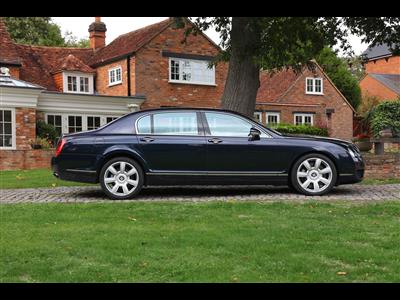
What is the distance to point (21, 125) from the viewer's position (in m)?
22.2

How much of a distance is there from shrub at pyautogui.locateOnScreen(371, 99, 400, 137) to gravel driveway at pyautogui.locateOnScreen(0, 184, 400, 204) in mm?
15606

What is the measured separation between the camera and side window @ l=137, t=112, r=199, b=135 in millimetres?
9500

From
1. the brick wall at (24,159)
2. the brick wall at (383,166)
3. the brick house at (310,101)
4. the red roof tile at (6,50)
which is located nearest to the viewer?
the brick wall at (383,166)

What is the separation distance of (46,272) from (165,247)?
50.5 inches

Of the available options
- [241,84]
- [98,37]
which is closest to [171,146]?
[241,84]

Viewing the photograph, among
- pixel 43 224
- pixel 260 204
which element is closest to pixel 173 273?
pixel 43 224

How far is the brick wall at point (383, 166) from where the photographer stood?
1278 cm

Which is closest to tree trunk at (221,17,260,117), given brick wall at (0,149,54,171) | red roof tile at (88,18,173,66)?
brick wall at (0,149,54,171)

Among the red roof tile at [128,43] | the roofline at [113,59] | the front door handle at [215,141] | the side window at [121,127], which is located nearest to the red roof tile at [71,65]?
the roofline at [113,59]

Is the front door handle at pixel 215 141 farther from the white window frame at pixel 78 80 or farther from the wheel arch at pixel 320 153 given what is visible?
the white window frame at pixel 78 80

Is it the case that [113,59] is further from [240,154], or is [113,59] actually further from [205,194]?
[240,154]

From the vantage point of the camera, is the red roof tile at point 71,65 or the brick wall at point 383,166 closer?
the brick wall at point 383,166
